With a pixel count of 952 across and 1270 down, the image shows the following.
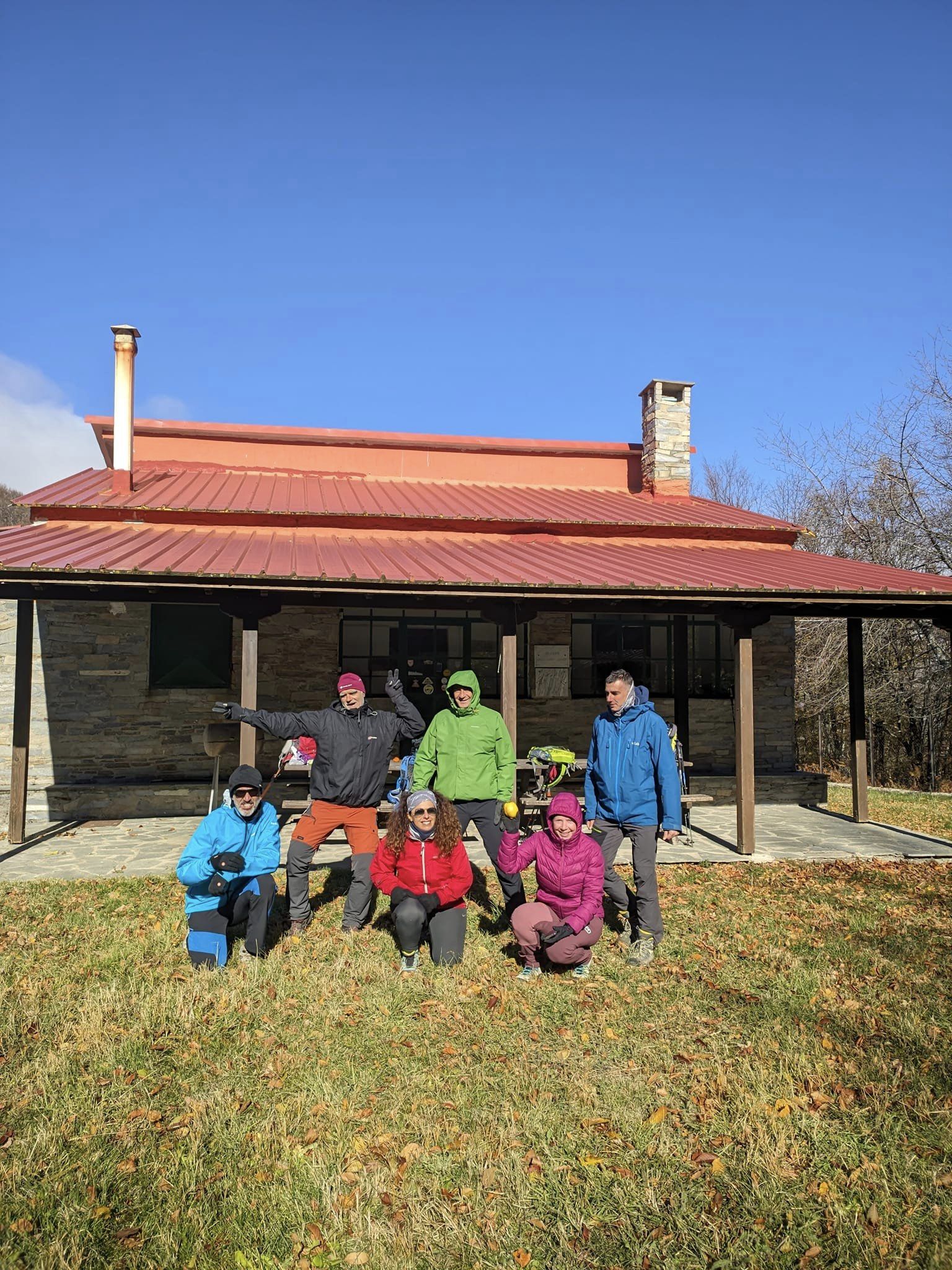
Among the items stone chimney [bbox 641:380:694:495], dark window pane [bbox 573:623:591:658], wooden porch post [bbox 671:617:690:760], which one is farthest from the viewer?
stone chimney [bbox 641:380:694:495]

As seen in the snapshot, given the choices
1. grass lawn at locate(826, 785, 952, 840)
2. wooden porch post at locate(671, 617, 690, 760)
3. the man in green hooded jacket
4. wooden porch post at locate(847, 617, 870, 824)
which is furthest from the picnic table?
grass lawn at locate(826, 785, 952, 840)

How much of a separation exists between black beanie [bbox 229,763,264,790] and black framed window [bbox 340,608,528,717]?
6.27 m

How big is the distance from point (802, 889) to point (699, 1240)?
483 centimetres

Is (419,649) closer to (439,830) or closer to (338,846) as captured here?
(338,846)

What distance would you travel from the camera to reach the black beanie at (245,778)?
195 inches

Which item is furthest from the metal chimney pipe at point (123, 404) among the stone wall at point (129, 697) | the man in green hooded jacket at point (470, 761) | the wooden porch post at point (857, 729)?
the wooden porch post at point (857, 729)

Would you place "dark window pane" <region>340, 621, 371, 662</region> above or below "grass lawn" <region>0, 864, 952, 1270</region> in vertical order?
above

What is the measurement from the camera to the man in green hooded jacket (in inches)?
223

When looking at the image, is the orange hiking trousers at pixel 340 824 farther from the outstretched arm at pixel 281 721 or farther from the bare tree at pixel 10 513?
the bare tree at pixel 10 513

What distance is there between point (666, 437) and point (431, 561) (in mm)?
5975

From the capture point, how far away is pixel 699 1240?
271 centimetres

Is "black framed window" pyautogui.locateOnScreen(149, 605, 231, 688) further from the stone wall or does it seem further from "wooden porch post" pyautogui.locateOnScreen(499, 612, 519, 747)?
"wooden porch post" pyautogui.locateOnScreen(499, 612, 519, 747)

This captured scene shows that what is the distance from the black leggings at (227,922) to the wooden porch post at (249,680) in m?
2.46

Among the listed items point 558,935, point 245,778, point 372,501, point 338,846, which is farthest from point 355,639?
point 558,935
